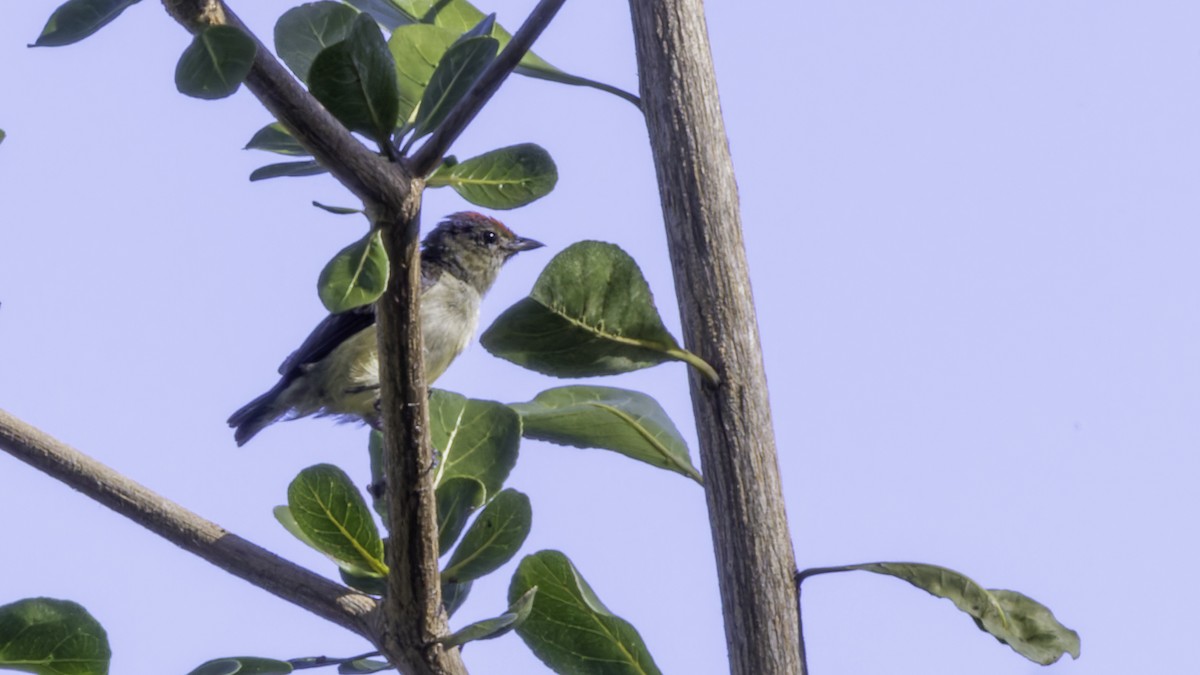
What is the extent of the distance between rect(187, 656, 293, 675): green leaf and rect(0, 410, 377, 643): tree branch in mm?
78

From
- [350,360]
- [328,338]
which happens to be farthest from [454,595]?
[328,338]

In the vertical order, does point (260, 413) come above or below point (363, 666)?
above

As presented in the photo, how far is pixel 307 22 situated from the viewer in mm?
1813

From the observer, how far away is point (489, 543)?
1.73 meters

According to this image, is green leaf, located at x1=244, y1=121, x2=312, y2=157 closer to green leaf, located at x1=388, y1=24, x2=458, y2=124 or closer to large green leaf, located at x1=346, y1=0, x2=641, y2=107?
green leaf, located at x1=388, y1=24, x2=458, y2=124

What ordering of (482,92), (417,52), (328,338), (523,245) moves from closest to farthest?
(482,92) → (417,52) → (328,338) → (523,245)

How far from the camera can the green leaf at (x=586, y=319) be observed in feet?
5.49

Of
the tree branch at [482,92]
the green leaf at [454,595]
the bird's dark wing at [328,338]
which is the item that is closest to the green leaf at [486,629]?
the green leaf at [454,595]

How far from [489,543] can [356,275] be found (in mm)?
487

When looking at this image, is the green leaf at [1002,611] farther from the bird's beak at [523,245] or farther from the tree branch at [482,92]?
the bird's beak at [523,245]

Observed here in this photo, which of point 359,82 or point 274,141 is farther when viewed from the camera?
point 274,141

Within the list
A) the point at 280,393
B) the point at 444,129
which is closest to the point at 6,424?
the point at 444,129

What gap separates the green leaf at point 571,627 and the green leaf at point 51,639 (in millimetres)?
519

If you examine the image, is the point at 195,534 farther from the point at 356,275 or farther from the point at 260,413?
the point at 260,413
